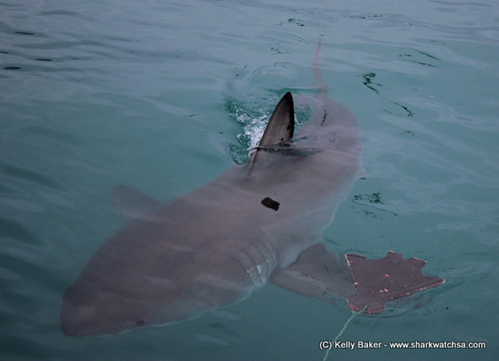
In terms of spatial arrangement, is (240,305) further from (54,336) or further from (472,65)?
(472,65)

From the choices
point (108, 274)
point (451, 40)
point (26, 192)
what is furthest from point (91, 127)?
point (451, 40)

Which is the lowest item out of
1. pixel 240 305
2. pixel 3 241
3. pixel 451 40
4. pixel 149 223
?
pixel 240 305

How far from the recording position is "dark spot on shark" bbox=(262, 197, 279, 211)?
3.60 m

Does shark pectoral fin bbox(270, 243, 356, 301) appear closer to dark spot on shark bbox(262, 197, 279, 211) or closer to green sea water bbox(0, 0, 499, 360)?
green sea water bbox(0, 0, 499, 360)

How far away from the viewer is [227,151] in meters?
4.85

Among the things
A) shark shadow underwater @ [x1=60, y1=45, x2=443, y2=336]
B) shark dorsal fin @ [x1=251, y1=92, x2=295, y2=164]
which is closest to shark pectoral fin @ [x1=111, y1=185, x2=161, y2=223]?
shark shadow underwater @ [x1=60, y1=45, x2=443, y2=336]

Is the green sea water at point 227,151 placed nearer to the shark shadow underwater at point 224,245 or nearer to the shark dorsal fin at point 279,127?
the shark shadow underwater at point 224,245

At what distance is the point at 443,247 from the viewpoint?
3.73 meters

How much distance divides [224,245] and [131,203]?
89 cm

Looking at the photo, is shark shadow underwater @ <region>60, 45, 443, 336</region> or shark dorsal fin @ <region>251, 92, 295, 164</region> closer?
shark shadow underwater @ <region>60, 45, 443, 336</region>

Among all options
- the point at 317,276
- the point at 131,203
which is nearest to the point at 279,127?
the point at 317,276

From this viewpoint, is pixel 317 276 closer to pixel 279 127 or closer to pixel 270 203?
pixel 270 203

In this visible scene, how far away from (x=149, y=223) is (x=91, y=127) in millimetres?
2347

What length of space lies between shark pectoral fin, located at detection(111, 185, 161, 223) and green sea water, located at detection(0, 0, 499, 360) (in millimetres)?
111
